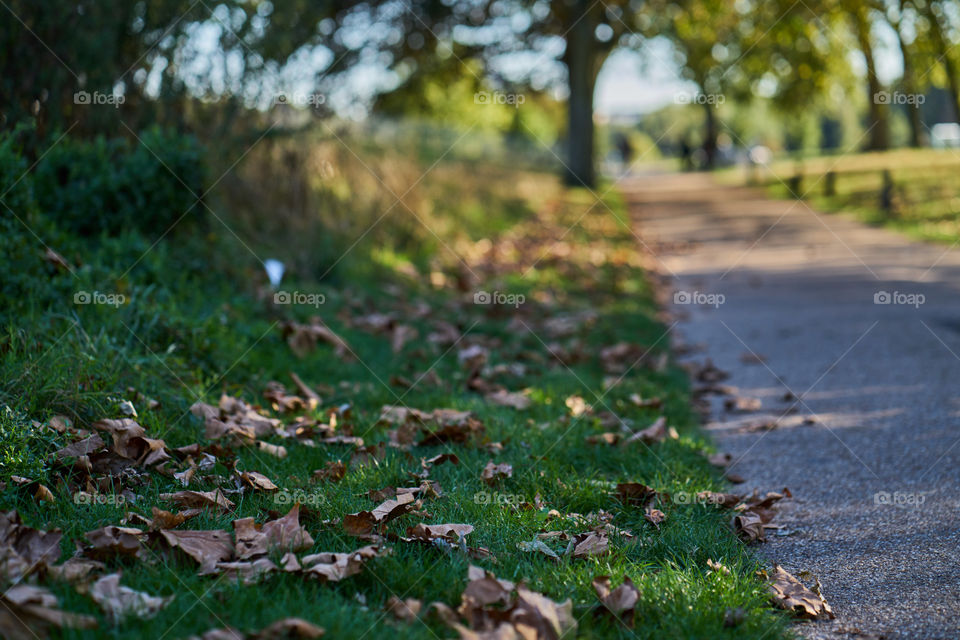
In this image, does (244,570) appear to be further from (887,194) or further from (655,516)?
(887,194)

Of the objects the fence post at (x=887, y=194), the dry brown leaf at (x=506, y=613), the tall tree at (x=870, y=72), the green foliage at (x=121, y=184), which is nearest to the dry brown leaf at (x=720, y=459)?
the dry brown leaf at (x=506, y=613)

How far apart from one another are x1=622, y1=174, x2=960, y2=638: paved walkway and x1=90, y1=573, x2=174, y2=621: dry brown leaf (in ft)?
6.19

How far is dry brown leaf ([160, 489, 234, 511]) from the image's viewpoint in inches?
129

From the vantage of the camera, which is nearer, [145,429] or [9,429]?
[9,429]

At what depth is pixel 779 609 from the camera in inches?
112

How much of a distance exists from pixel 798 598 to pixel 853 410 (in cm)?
265

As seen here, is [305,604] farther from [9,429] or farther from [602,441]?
[602,441]

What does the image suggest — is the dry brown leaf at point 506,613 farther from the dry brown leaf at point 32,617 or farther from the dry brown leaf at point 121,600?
the dry brown leaf at point 32,617

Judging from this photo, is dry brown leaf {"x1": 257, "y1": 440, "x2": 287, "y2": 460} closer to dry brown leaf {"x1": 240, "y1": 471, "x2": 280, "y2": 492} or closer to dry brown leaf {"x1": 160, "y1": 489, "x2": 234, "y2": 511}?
dry brown leaf {"x1": 240, "y1": 471, "x2": 280, "y2": 492}

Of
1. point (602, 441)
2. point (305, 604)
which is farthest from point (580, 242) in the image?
point (305, 604)

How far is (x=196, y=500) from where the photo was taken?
3309 millimetres

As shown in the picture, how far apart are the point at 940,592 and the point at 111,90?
6.72 meters

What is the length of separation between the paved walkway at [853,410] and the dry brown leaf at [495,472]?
3.59 feet

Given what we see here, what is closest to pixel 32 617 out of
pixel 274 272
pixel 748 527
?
pixel 748 527
